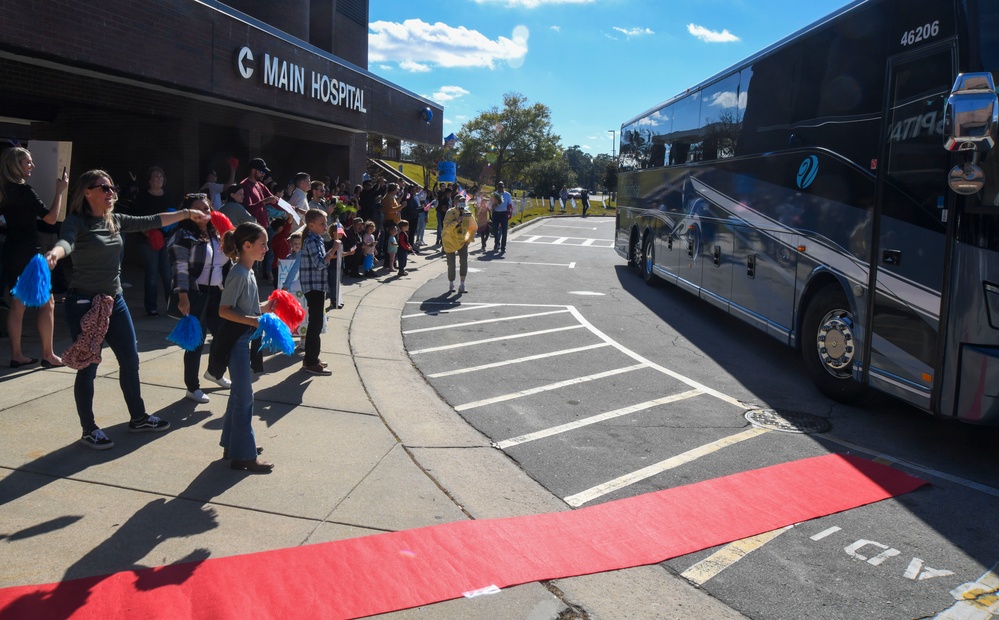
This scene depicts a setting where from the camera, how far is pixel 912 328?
652 cm

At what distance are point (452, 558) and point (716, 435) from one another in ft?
10.8

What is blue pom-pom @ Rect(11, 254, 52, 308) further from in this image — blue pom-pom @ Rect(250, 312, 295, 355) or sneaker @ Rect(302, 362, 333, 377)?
sneaker @ Rect(302, 362, 333, 377)

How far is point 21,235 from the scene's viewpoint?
291 inches

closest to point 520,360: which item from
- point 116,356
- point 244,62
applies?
point 116,356

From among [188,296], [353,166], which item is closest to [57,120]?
[353,166]

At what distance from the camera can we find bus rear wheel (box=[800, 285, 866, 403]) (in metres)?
7.59

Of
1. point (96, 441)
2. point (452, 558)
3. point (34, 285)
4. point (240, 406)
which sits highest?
point (34, 285)

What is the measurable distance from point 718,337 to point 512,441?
19.0 feet

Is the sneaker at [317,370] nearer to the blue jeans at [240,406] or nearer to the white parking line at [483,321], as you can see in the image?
the blue jeans at [240,406]

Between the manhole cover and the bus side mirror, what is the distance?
110 inches

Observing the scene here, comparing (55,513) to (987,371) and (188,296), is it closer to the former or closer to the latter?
(188,296)

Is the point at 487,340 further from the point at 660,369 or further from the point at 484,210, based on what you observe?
the point at 484,210

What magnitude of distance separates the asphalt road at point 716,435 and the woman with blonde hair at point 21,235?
379 centimetres

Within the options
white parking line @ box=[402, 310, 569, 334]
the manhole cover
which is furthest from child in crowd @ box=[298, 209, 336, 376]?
the manhole cover
